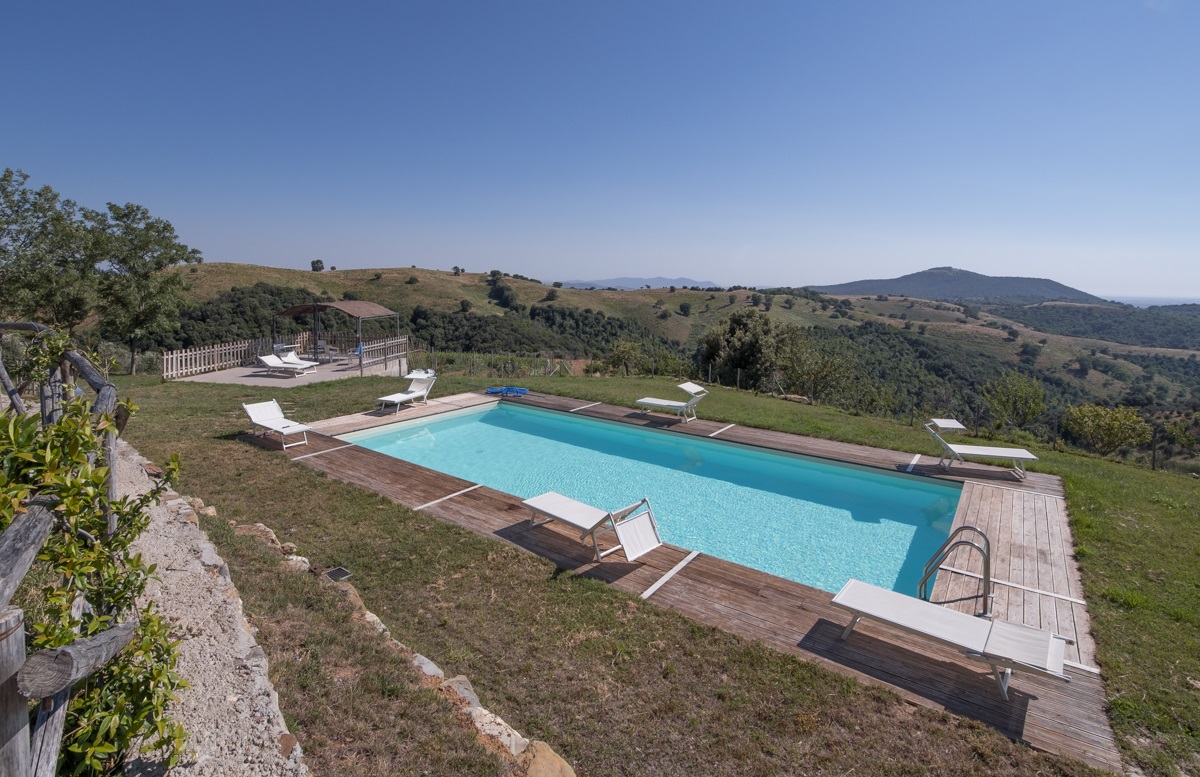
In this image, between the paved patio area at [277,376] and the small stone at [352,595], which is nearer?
the small stone at [352,595]

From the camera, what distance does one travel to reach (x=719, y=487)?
10023mm

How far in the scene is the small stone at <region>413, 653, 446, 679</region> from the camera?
A: 3.75 m

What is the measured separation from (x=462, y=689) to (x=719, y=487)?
707 cm

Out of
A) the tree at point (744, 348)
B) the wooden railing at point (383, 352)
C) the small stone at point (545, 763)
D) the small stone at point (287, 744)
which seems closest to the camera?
the small stone at point (287, 744)

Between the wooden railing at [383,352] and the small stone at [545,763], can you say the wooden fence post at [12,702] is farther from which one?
the wooden railing at [383,352]

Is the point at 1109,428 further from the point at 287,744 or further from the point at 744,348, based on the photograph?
the point at 287,744

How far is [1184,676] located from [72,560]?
6.73 m

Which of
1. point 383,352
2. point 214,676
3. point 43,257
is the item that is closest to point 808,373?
point 383,352

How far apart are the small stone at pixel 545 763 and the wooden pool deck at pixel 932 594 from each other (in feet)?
6.92

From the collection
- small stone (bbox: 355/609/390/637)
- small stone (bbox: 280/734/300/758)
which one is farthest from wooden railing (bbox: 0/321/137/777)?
small stone (bbox: 355/609/390/637)

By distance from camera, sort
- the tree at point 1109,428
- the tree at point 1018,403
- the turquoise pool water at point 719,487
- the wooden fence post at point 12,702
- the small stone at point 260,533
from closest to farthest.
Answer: the wooden fence post at point 12,702
the small stone at point 260,533
the turquoise pool water at point 719,487
the tree at point 1109,428
the tree at point 1018,403

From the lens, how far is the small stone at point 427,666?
3.75m

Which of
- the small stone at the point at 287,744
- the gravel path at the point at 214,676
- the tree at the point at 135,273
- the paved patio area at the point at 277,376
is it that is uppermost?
the tree at the point at 135,273

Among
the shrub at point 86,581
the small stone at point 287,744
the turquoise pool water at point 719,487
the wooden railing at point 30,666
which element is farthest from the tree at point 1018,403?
the wooden railing at point 30,666
